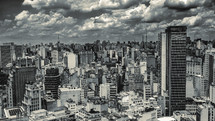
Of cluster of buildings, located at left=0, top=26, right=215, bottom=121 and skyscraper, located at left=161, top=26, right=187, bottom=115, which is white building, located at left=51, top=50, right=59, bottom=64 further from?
skyscraper, located at left=161, top=26, right=187, bottom=115

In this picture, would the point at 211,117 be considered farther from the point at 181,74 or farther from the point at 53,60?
the point at 53,60

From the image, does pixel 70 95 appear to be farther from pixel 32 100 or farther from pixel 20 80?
pixel 32 100

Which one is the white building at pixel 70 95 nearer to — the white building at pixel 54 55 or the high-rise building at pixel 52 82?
the high-rise building at pixel 52 82

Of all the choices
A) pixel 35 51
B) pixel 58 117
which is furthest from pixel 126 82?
pixel 35 51

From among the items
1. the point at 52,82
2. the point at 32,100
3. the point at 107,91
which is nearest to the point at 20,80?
the point at 52,82

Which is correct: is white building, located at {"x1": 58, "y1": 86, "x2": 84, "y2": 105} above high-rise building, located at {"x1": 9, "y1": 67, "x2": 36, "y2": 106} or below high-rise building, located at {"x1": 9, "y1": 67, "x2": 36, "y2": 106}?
below

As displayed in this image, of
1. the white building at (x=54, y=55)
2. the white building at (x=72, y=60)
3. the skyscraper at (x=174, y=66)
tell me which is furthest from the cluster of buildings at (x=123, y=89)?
the white building at (x=54, y=55)

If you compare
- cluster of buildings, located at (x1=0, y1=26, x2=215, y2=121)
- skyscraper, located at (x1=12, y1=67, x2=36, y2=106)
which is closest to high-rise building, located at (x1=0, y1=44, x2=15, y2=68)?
cluster of buildings, located at (x1=0, y1=26, x2=215, y2=121)
